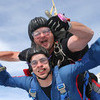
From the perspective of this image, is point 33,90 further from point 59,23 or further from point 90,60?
point 59,23

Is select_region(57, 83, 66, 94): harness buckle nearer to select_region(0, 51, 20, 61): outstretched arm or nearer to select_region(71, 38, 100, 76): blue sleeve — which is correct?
select_region(71, 38, 100, 76): blue sleeve

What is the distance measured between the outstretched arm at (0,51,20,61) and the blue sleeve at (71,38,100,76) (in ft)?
6.36

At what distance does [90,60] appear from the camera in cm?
312

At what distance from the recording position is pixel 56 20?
9.35 feet

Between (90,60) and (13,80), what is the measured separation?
6.87 ft

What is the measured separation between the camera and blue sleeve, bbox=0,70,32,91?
4.09 metres

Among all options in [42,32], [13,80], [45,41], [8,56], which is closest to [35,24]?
[42,32]

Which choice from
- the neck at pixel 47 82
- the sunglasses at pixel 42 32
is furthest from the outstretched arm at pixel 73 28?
the sunglasses at pixel 42 32

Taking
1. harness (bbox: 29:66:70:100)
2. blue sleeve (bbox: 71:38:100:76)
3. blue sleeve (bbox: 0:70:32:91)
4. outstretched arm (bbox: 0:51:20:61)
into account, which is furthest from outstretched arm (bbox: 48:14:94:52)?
outstretched arm (bbox: 0:51:20:61)

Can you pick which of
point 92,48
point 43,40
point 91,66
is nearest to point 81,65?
point 91,66

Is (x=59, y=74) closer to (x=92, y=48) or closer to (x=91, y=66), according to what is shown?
(x=91, y=66)

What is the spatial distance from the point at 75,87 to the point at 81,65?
57 cm

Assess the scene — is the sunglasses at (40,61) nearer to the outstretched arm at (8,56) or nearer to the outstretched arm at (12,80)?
the outstretched arm at (12,80)

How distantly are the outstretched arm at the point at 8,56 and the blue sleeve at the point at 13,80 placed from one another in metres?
0.59
